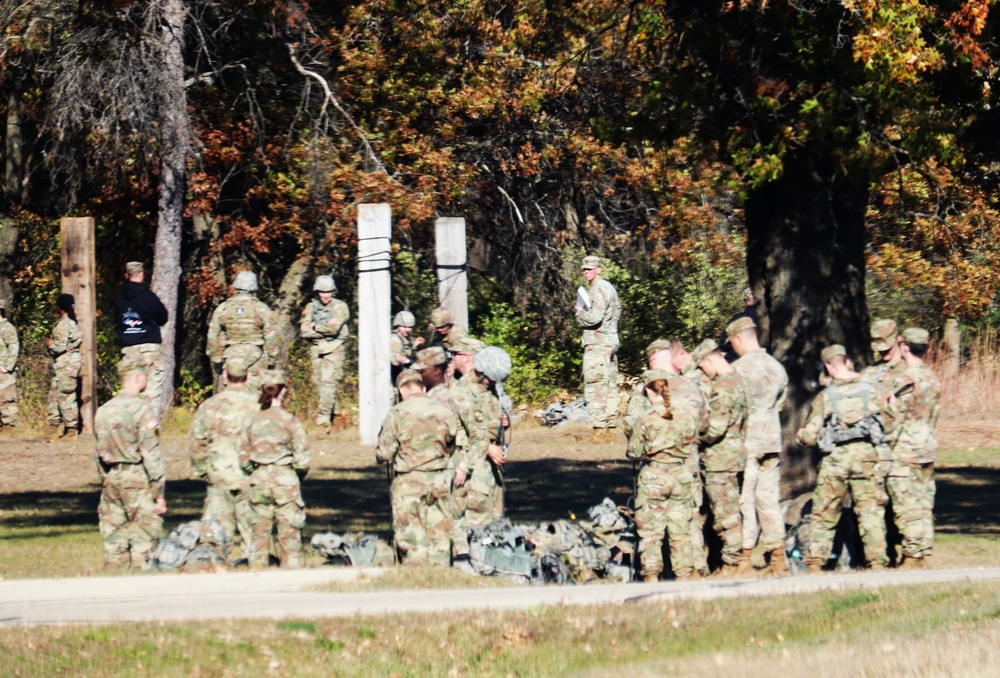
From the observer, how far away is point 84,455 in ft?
64.2

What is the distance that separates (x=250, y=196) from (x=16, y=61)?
436 cm

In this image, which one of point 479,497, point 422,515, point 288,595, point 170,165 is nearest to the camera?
point 288,595

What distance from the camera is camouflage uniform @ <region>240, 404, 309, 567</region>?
11875 millimetres

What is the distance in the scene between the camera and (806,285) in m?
15.2

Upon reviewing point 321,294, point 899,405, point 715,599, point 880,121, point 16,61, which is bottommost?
point 715,599

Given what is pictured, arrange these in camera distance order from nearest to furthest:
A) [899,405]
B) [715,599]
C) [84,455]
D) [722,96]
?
[715,599] → [899,405] → [722,96] → [84,455]

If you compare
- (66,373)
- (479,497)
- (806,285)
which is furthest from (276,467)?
(66,373)

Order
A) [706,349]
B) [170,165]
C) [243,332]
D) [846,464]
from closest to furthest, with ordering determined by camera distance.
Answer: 1. [846,464]
2. [706,349]
3. [243,332]
4. [170,165]

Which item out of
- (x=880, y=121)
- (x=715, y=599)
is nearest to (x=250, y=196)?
(x=880, y=121)

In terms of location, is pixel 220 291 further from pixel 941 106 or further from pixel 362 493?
pixel 941 106

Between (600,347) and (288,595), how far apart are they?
1022 cm

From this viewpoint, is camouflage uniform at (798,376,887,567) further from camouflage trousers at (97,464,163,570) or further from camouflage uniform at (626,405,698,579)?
camouflage trousers at (97,464,163,570)

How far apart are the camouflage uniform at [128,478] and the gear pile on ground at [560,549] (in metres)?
2.62

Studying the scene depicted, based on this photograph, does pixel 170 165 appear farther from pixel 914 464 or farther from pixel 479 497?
pixel 914 464
